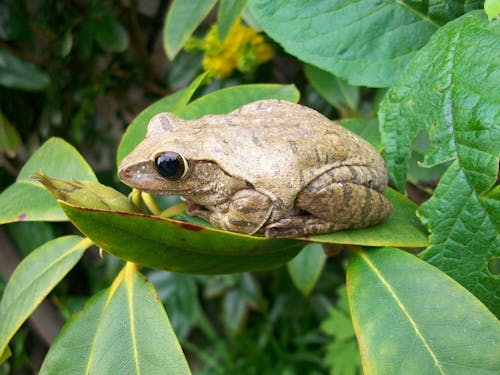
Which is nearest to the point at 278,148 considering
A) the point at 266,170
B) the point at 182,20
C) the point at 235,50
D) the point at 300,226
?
the point at 266,170

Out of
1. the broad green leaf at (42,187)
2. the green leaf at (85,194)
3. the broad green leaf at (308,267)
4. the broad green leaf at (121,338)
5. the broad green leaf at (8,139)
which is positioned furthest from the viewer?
the broad green leaf at (8,139)

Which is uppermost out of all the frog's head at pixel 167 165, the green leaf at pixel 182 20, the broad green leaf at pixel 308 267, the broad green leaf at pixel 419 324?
the green leaf at pixel 182 20

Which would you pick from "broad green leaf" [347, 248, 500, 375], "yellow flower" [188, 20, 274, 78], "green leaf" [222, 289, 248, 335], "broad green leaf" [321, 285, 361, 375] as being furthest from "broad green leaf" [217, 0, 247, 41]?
"green leaf" [222, 289, 248, 335]

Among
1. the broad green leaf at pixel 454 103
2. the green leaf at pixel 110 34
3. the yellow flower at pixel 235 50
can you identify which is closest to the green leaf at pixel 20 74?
the green leaf at pixel 110 34

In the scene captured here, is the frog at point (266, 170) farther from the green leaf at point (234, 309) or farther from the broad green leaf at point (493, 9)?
the green leaf at point (234, 309)

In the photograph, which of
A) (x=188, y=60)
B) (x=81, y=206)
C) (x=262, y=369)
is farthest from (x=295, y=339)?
(x=81, y=206)

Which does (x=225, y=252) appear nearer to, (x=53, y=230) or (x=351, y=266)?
(x=351, y=266)

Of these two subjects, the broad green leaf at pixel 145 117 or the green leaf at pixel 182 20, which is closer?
the broad green leaf at pixel 145 117

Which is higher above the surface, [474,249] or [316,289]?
[474,249]
